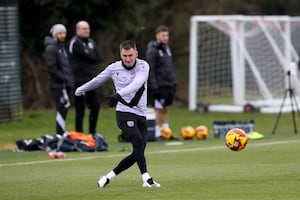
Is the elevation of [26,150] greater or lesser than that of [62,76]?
lesser

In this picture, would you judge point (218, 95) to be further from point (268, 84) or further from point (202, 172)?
point (202, 172)

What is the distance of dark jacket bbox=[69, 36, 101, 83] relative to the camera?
21.6 meters

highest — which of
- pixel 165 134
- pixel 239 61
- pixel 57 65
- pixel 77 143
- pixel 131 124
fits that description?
pixel 57 65

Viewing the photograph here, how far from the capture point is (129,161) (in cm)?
1388

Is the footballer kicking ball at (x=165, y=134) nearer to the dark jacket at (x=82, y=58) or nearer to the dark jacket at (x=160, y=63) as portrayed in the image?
the dark jacket at (x=160, y=63)

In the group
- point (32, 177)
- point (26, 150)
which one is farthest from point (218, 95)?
point (32, 177)

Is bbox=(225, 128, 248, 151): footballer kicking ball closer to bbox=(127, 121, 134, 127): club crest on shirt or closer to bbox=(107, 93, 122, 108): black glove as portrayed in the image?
bbox=(127, 121, 134, 127): club crest on shirt

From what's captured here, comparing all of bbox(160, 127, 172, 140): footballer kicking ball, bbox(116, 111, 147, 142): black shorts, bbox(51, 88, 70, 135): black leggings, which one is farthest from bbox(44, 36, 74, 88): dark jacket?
bbox(116, 111, 147, 142): black shorts

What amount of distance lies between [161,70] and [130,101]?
9.03 m

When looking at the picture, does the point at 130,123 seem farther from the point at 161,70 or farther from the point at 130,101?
the point at 161,70

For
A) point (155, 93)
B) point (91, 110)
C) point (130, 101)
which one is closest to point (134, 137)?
point (130, 101)

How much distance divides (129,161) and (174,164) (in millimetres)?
3541

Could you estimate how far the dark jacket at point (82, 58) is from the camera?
2156 cm

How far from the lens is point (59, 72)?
66.8 ft
